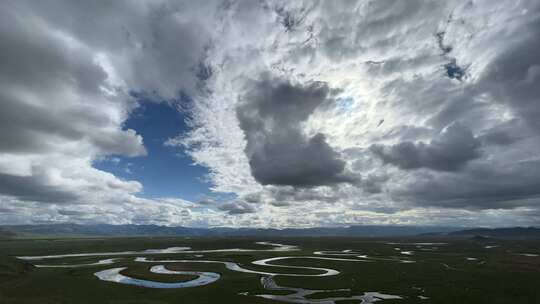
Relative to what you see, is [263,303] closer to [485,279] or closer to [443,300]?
[443,300]

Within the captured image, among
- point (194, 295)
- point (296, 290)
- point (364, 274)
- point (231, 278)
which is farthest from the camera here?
point (364, 274)

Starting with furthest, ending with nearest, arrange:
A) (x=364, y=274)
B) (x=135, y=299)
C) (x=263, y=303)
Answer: (x=364, y=274) < (x=135, y=299) < (x=263, y=303)

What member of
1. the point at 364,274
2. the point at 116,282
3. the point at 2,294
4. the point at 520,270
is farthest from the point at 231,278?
the point at 520,270

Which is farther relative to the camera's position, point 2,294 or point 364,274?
point 364,274

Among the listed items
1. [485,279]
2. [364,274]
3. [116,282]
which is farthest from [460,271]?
[116,282]

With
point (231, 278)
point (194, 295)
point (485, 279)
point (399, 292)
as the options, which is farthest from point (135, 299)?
point (485, 279)

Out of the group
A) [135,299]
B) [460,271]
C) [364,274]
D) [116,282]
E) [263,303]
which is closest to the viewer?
[263,303]

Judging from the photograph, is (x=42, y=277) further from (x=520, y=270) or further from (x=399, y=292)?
(x=520, y=270)

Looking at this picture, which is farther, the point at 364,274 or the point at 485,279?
the point at 364,274

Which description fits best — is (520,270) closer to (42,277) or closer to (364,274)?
(364,274)

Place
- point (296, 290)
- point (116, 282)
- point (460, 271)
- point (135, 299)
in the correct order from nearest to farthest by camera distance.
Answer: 1. point (135, 299)
2. point (296, 290)
3. point (116, 282)
4. point (460, 271)
